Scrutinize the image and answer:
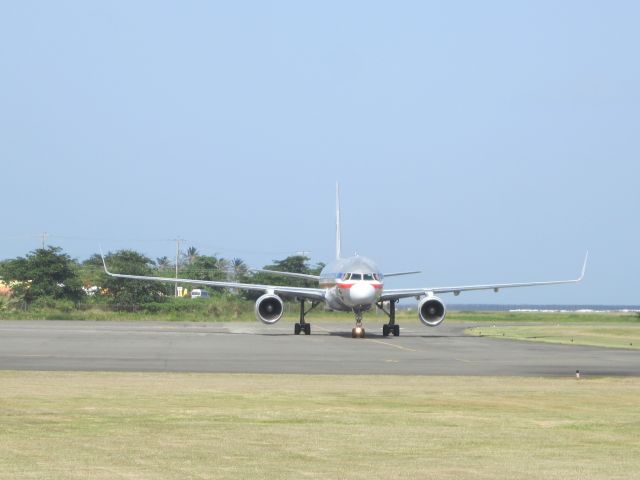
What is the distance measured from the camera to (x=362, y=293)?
2025 inches

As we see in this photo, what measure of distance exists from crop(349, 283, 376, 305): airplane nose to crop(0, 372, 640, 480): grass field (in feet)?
91.2

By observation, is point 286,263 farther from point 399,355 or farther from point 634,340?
point 399,355

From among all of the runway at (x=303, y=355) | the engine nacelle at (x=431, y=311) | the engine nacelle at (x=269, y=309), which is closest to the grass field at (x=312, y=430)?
the runway at (x=303, y=355)

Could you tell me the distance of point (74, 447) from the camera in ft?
42.1

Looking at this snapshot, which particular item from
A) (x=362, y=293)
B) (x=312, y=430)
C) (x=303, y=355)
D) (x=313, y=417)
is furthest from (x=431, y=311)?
(x=312, y=430)

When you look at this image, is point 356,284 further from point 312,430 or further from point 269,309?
point 312,430

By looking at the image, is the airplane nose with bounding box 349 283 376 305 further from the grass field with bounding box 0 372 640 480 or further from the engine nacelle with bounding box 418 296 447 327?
the grass field with bounding box 0 372 640 480

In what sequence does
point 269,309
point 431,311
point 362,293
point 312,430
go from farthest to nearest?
point 431,311 → point 269,309 → point 362,293 → point 312,430

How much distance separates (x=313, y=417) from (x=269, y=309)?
3855 centimetres

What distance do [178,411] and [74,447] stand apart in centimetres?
415

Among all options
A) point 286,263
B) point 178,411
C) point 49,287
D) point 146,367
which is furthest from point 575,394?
point 286,263

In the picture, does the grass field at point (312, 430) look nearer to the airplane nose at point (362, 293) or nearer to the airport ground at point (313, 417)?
the airport ground at point (313, 417)

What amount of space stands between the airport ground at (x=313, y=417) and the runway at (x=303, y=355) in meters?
0.14

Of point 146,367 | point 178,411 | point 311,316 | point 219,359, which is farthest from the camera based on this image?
point 311,316
